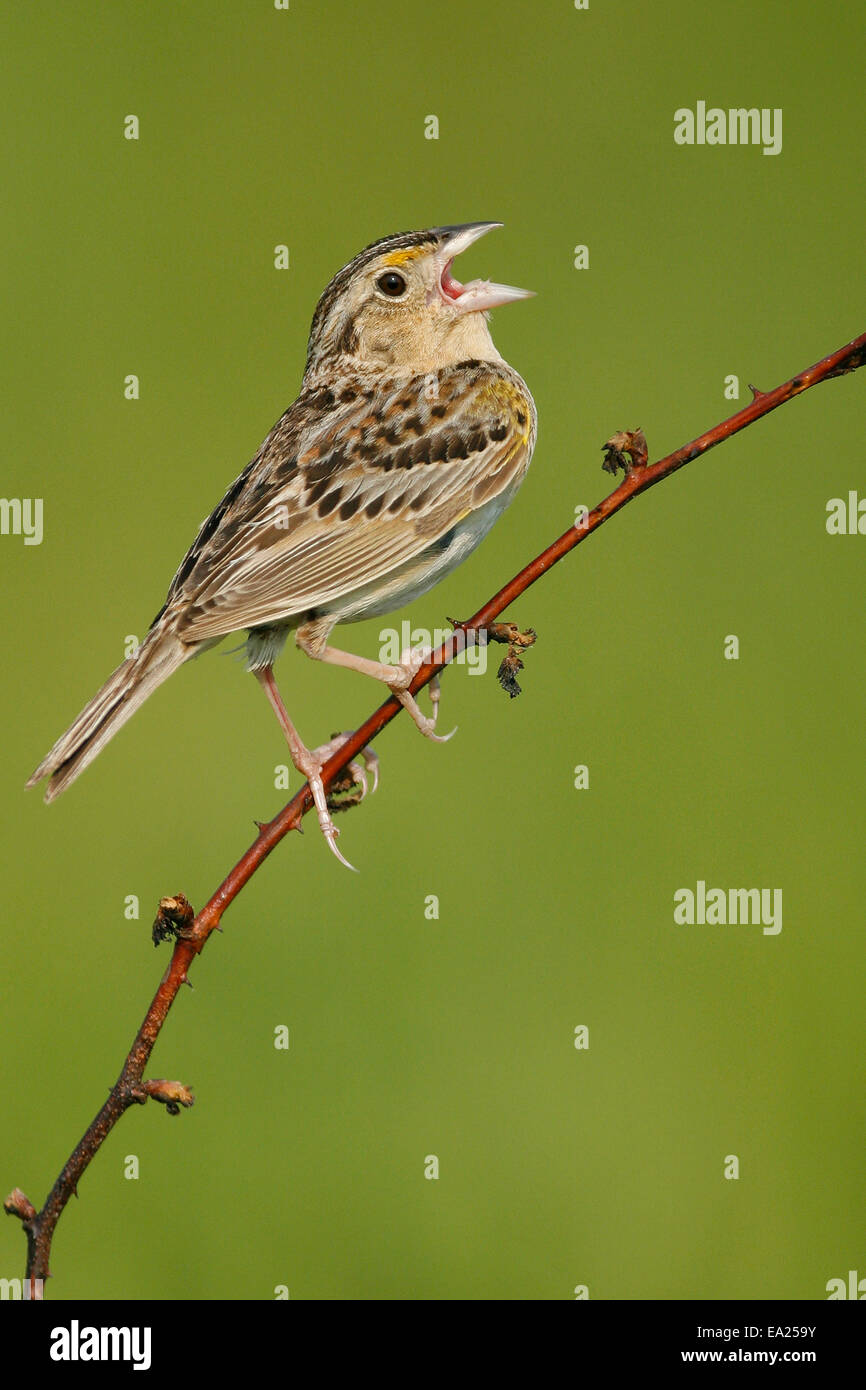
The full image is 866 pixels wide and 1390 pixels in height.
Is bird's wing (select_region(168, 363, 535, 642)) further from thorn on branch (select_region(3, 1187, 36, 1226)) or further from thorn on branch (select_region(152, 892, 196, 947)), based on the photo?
thorn on branch (select_region(3, 1187, 36, 1226))

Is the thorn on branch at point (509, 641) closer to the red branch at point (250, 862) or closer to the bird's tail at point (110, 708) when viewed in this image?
the red branch at point (250, 862)

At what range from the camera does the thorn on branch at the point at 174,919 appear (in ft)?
10.6

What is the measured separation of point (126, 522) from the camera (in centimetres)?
859

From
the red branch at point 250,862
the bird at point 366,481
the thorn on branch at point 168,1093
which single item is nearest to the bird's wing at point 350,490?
the bird at point 366,481

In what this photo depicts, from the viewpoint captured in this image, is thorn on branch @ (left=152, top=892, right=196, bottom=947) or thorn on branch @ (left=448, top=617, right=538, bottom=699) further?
thorn on branch @ (left=448, top=617, right=538, bottom=699)

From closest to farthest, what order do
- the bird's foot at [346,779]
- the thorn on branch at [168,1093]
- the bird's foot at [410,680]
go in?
the thorn on branch at [168,1093] → the bird's foot at [346,779] → the bird's foot at [410,680]

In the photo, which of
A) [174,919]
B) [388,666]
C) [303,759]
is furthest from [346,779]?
[174,919]

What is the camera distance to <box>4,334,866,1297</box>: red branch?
2973 millimetres

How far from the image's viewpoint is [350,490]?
16.4 feet

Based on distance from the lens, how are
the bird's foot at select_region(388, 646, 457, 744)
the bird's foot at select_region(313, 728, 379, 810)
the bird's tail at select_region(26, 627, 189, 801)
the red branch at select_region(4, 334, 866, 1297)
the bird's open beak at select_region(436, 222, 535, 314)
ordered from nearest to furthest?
the red branch at select_region(4, 334, 866, 1297)
the bird's tail at select_region(26, 627, 189, 801)
the bird's foot at select_region(313, 728, 379, 810)
the bird's foot at select_region(388, 646, 457, 744)
the bird's open beak at select_region(436, 222, 535, 314)

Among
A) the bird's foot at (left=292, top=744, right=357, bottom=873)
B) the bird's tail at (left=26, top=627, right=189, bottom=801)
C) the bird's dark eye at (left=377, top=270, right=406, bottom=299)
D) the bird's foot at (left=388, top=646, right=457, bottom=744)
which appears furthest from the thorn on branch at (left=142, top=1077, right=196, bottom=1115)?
the bird's dark eye at (left=377, top=270, right=406, bottom=299)

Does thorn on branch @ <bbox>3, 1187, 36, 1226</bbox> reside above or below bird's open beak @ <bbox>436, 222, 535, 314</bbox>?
below

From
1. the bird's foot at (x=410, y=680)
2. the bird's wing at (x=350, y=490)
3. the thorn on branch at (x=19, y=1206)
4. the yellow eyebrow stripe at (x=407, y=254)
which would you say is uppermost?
the yellow eyebrow stripe at (x=407, y=254)

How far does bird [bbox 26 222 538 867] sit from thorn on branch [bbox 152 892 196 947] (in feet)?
3.63
